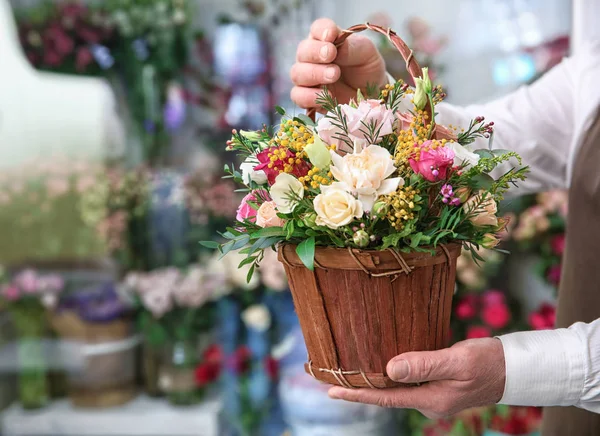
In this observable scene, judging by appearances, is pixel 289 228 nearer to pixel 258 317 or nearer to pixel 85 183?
pixel 258 317

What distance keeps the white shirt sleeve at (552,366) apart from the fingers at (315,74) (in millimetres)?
498

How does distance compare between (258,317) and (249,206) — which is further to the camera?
(258,317)

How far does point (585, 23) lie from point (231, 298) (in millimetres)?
1458

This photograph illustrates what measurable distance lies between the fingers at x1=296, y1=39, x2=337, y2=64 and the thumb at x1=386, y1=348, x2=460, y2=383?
1.61 feet

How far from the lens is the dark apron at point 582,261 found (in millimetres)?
1183

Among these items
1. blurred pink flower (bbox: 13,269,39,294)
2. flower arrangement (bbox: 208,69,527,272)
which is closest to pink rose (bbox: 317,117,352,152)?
flower arrangement (bbox: 208,69,527,272)

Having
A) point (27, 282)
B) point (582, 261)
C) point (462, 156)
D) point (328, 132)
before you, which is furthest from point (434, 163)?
point (27, 282)

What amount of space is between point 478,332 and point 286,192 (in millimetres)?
1467

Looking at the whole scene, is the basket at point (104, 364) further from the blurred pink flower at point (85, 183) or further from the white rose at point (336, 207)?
the white rose at point (336, 207)

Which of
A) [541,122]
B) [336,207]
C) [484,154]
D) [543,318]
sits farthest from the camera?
[543,318]

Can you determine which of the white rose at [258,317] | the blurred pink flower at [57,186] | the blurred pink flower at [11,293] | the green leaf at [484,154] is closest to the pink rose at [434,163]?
the green leaf at [484,154]

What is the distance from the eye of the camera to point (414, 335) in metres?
0.92

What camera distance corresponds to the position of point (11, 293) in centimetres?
248

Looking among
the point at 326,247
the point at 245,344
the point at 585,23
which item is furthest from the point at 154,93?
the point at 326,247
